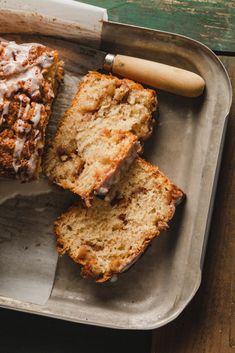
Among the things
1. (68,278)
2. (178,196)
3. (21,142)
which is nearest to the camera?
(21,142)

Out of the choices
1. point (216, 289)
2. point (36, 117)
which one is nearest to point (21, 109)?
point (36, 117)

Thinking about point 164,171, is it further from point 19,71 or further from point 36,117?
point 19,71

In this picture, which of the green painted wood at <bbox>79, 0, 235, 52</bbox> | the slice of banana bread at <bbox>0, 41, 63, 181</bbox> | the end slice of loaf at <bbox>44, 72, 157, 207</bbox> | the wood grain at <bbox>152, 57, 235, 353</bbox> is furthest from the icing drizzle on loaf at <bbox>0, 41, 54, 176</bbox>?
the wood grain at <bbox>152, 57, 235, 353</bbox>

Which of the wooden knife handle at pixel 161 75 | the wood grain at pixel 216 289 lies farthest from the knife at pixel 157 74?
the wood grain at pixel 216 289

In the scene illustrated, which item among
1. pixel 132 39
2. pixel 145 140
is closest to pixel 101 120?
pixel 145 140

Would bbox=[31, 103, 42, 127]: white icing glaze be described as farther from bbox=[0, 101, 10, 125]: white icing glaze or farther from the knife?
the knife

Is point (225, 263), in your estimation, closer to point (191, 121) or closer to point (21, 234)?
point (191, 121)

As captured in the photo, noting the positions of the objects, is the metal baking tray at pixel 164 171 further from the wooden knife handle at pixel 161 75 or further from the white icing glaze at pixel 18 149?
the white icing glaze at pixel 18 149
